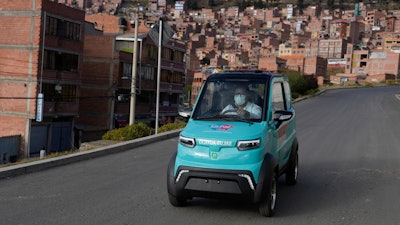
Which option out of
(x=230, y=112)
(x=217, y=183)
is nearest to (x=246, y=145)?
(x=217, y=183)

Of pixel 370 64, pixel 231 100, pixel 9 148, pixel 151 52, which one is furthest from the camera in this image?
pixel 370 64

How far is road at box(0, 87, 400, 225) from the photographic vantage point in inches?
247

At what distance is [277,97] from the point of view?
24.1 ft

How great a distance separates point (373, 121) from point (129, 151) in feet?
49.4

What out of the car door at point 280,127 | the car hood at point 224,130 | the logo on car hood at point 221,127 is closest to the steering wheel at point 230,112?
the car hood at point 224,130

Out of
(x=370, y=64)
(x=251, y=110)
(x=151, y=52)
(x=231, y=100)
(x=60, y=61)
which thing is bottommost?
(x=251, y=110)

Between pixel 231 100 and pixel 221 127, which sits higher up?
pixel 231 100

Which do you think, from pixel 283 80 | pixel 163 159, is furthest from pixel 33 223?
pixel 163 159

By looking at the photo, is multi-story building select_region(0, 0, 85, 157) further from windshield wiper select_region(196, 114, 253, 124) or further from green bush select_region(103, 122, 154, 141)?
windshield wiper select_region(196, 114, 253, 124)

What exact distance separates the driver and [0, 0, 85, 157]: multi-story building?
104ft

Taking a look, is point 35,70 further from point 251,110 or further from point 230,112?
point 251,110

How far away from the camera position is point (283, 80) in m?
8.07

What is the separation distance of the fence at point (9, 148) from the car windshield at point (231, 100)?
30.9 m

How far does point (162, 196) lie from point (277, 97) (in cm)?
237
